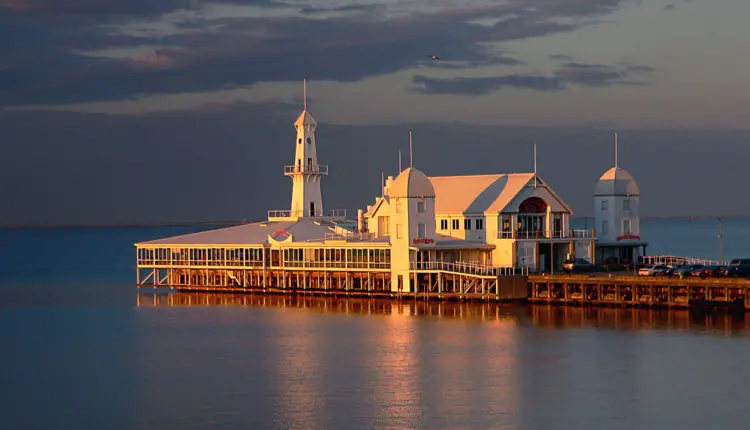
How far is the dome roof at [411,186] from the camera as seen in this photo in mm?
86875

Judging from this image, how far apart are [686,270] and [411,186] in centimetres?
1678

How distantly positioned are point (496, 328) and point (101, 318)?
79.5ft

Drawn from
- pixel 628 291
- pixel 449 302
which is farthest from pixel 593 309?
pixel 449 302

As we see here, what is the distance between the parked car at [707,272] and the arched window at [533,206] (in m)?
12.4

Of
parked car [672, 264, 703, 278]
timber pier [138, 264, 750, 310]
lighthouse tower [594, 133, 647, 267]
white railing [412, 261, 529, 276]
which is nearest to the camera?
timber pier [138, 264, 750, 310]

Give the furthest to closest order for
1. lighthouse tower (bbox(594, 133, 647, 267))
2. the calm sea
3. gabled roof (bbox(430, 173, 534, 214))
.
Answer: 1. lighthouse tower (bbox(594, 133, 647, 267))
2. gabled roof (bbox(430, 173, 534, 214))
3. the calm sea

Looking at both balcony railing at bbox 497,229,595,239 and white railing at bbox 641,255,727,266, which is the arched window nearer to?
balcony railing at bbox 497,229,595,239

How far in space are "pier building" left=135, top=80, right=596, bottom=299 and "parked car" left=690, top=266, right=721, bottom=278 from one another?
9.79m

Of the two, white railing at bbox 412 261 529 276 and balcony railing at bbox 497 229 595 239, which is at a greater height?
balcony railing at bbox 497 229 595 239

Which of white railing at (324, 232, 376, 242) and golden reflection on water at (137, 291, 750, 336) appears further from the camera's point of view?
white railing at (324, 232, 376, 242)

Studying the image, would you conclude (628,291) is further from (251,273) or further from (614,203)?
(251,273)

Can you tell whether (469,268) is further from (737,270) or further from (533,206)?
(737,270)

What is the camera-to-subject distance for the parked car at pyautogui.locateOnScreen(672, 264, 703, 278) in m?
80.6

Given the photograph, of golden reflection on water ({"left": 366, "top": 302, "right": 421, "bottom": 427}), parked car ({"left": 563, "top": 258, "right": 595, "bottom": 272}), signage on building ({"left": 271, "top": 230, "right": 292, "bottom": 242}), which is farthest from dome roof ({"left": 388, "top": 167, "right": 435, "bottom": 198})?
signage on building ({"left": 271, "top": 230, "right": 292, "bottom": 242})
